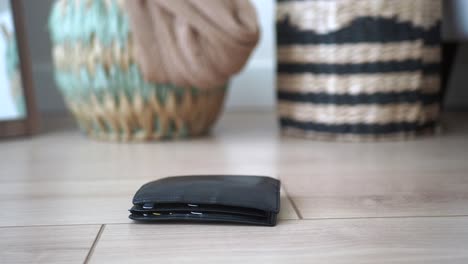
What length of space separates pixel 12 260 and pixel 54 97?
1.26m

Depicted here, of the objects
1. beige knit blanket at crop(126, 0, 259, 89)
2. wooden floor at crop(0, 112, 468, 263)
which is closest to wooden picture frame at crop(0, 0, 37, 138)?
wooden floor at crop(0, 112, 468, 263)

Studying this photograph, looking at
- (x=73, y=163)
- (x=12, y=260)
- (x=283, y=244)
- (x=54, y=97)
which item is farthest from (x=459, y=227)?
(x=54, y=97)

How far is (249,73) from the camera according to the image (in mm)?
1683

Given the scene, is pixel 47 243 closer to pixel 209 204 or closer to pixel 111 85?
pixel 209 204

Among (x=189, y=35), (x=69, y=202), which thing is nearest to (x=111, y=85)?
(x=189, y=35)

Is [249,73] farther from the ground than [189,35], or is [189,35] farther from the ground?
[189,35]

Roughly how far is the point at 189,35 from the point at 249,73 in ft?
2.43

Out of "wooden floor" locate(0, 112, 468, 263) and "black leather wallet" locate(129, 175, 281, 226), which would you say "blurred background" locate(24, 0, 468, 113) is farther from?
"black leather wallet" locate(129, 175, 281, 226)

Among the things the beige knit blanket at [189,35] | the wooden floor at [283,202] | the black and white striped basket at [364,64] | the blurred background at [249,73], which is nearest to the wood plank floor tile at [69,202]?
the wooden floor at [283,202]

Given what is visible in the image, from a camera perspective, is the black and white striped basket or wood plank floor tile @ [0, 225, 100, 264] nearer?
wood plank floor tile @ [0, 225, 100, 264]

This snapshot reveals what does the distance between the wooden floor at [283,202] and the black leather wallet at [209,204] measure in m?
0.01

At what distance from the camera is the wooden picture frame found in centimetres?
120

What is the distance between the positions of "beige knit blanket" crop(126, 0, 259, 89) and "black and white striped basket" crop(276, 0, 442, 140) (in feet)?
0.46

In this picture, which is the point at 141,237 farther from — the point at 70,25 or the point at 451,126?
the point at 451,126
